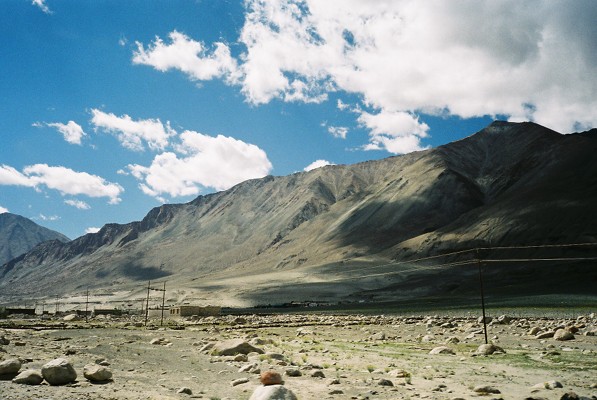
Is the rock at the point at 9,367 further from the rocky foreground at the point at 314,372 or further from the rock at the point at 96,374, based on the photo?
the rock at the point at 96,374

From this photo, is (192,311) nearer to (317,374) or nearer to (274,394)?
(317,374)

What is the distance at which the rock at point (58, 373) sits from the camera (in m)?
14.4

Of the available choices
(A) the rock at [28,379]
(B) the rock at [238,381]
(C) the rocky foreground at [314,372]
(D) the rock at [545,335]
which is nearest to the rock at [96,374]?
(C) the rocky foreground at [314,372]

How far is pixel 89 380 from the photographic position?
50.4ft

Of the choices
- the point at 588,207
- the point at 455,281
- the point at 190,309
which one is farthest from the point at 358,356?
the point at 588,207

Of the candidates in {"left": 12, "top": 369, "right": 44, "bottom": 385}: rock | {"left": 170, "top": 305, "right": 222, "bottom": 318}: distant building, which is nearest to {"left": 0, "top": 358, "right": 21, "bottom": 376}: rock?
{"left": 12, "top": 369, "right": 44, "bottom": 385}: rock

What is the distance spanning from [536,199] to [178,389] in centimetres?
15936

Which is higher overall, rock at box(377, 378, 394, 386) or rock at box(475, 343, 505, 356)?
rock at box(377, 378, 394, 386)

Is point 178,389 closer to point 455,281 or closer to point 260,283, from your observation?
point 455,281

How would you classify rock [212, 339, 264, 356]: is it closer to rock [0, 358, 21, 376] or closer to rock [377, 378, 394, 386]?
rock [377, 378, 394, 386]

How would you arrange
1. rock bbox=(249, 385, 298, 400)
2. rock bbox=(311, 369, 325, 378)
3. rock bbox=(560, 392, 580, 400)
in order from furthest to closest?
rock bbox=(311, 369, 325, 378)
rock bbox=(560, 392, 580, 400)
rock bbox=(249, 385, 298, 400)

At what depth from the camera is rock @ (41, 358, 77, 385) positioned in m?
14.4

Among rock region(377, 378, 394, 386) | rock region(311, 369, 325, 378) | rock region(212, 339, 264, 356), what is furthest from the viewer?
rock region(212, 339, 264, 356)

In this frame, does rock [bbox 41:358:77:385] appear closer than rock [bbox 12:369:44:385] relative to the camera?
No
